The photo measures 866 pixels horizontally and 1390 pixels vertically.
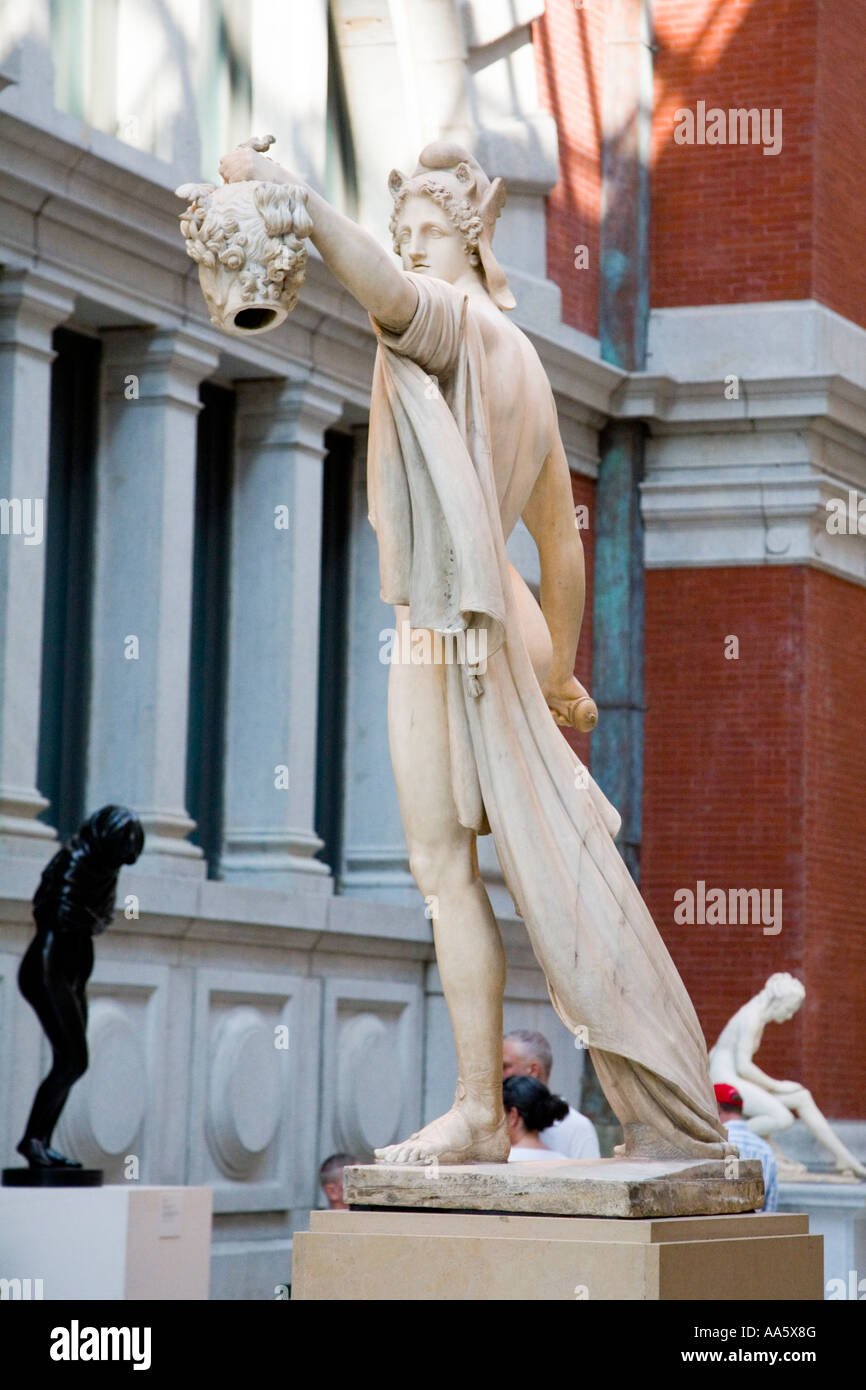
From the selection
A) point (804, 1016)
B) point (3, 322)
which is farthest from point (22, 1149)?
point (804, 1016)

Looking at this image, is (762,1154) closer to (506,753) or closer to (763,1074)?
(506,753)

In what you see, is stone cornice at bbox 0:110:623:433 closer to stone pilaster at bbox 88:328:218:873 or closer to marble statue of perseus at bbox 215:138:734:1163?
stone pilaster at bbox 88:328:218:873

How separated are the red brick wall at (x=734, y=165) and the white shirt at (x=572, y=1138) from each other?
865 cm

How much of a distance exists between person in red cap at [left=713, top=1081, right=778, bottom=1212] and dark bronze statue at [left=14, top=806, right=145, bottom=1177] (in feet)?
7.80

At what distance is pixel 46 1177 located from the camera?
8844mm

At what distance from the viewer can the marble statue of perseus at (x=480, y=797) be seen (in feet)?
17.1

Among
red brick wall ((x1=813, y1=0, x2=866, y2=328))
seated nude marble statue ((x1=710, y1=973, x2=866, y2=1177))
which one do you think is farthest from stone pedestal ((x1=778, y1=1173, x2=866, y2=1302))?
red brick wall ((x1=813, y1=0, x2=866, y2=328))

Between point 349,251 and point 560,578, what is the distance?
1226 mm

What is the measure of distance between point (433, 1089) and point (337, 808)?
1680 millimetres

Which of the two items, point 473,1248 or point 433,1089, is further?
point 433,1089

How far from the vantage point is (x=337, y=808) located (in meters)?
14.0

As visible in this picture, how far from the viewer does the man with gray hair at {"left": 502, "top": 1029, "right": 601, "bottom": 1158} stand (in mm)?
8656

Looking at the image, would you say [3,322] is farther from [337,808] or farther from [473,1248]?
[473,1248]

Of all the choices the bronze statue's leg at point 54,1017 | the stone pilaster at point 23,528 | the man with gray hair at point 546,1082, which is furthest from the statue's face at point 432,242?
the stone pilaster at point 23,528
